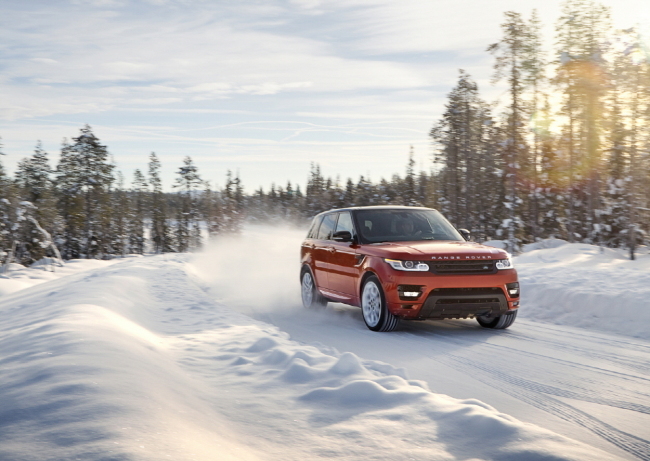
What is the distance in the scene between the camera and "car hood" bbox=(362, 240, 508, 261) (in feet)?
25.2

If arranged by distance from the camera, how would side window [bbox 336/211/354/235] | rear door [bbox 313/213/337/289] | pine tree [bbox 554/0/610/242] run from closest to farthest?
side window [bbox 336/211/354/235] < rear door [bbox 313/213/337/289] < pine tree [bbox 554/0/610/242]

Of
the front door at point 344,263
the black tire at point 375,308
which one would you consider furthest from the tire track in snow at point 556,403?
the front door at point 344,263

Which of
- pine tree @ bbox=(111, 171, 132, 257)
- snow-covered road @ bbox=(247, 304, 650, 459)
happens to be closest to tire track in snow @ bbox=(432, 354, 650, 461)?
snow-covered road @ bbox=(247, 304, 650, 459)

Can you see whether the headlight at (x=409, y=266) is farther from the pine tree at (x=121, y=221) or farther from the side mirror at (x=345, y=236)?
the pine tree at (x=121, y=221)

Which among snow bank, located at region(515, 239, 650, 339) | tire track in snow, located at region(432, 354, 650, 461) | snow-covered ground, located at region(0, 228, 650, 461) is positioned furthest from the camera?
snow bank, located at region(515, 239, 650, 339)

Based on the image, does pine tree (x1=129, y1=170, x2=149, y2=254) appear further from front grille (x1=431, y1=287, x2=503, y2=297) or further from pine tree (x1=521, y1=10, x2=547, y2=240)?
front grille (x1=431, y1=287, x2=503, y2=297)

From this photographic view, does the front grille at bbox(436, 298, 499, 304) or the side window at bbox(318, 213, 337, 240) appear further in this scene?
the side window at bbox(318, 213, 337, 240)

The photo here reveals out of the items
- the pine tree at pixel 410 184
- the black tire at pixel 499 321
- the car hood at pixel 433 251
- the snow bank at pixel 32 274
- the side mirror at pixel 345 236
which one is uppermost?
the pine tree at pixel 410 184

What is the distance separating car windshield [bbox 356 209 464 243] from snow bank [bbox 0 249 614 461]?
3.37 m

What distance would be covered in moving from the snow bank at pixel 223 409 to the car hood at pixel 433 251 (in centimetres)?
234

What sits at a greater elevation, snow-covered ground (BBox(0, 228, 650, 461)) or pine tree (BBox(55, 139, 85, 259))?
pine tree (BBox(55, 139, 85, 259))

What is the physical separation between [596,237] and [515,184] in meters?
5.24

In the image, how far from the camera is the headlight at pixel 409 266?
25.0 ft

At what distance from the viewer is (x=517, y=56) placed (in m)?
30.4
